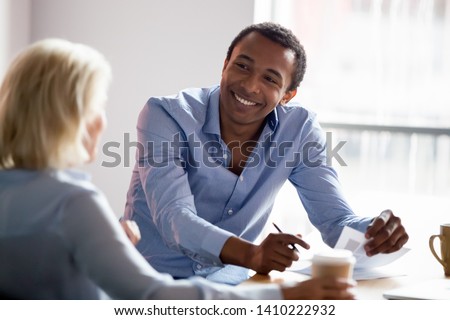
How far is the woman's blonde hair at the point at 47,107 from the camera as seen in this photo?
1312 millimetres

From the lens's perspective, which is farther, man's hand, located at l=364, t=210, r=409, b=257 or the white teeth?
the white teeth

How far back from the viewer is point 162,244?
228cm

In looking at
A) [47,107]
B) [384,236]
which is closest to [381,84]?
[384,236]

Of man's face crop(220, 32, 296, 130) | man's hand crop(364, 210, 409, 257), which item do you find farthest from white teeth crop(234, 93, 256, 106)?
man's hand crop(364, 210, 409, 257)

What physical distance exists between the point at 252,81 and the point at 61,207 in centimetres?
118

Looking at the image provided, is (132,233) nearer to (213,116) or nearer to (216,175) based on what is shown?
(216,175)

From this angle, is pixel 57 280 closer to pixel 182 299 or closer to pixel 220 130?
pixel 182 299

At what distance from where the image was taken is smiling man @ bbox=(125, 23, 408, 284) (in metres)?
2.22

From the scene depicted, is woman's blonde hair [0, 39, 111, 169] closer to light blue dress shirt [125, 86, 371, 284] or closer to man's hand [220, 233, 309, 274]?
man's hand [220, 233, 309, 274]

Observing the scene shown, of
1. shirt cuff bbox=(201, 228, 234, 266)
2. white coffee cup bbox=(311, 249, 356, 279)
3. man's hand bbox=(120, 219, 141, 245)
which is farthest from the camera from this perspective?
shirt cuff bbox=(201, 228, 234, 266)

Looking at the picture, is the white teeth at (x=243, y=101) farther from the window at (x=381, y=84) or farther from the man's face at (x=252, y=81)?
the window at (x=381, y=84)

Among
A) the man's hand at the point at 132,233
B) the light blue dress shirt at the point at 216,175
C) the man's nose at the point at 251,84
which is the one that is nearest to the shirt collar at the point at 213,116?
the light blue dress shirt at the point at 216,175

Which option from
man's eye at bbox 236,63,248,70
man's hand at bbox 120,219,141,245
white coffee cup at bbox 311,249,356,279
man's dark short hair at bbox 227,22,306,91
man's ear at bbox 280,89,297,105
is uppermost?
man's dark short hair at bbox 227,22,306,91

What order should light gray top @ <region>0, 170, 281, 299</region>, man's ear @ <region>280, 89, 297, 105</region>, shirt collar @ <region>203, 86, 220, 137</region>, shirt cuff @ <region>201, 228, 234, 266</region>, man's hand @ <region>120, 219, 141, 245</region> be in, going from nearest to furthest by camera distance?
light gray top @ <region>0, 170, 281, 299</region> → man's hand @ <region>120, 219, 141, 245</region> → shirt cuff @ <region>201, 228, 234, 266</region> → shirt collar @ <region>203, 86, 220, 137</region> → man's ear @ <region>280, 89, 297, 105</region>
